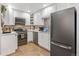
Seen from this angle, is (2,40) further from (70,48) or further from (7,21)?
(70,48)

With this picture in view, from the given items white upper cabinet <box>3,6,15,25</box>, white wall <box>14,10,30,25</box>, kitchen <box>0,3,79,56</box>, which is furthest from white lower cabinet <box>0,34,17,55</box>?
white wall <box>14,10,30,25</box>

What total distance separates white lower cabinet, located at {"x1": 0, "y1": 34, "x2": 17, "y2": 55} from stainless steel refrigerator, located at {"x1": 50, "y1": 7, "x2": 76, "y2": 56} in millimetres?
1799

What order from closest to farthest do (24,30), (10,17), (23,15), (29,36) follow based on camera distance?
(10,17) < (24,30) < (23,15) < (29,36)

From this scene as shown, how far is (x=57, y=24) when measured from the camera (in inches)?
67.9

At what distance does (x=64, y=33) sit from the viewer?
61.5 inches

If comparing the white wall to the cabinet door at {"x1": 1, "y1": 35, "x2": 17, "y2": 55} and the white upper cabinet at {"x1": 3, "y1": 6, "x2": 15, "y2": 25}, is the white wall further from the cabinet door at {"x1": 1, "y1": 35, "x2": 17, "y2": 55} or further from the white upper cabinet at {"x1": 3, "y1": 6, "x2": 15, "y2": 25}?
the cabinet door at {"x1": 1, "y1": 35, "x2": 17, "y2": 55}

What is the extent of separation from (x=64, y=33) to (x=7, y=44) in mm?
2269

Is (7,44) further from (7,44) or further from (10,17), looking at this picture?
(10,17)

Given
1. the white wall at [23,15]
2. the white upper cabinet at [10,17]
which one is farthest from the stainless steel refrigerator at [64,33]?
the white wall at [23,15]

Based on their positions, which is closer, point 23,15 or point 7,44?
point 7,44

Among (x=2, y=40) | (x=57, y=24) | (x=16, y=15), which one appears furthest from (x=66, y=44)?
(x=16, y=15)

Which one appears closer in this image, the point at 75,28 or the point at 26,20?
the point at 75,28

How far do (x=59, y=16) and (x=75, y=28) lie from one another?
38cm

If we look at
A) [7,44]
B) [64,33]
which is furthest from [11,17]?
[64,33]
